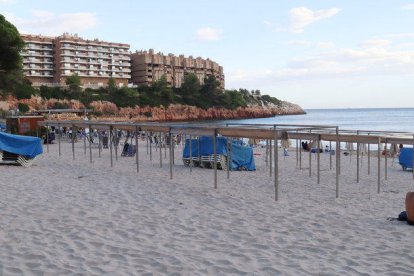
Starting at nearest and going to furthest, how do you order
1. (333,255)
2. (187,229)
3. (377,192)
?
(333,255) → (187,229) → (377,192)

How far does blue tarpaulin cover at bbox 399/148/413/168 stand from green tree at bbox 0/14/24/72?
27.0 metres

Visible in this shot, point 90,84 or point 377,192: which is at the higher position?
point 90,84

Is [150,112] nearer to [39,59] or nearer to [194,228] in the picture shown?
[39,59]

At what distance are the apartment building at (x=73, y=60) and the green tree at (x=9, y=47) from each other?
2124 inches

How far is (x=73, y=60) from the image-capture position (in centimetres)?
9456

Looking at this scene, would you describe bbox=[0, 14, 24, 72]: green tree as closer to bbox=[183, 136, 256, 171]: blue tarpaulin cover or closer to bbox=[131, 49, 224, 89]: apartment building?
bbox=[183, 136, 256, 171]: blue tarpaulin cover

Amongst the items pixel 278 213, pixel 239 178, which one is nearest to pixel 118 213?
pixel 278 213

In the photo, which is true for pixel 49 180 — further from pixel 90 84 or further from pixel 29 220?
pixel 90 84

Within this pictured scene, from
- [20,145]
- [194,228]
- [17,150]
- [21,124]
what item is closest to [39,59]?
[21,124]

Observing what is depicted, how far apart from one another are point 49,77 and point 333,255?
310 ft

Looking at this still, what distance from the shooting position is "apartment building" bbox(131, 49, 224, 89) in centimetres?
10819

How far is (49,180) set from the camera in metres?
10.8

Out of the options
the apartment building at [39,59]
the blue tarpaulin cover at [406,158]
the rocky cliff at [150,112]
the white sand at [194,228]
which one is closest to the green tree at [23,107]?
the rocky cliff at [150,112]

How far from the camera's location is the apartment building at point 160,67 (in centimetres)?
10819
